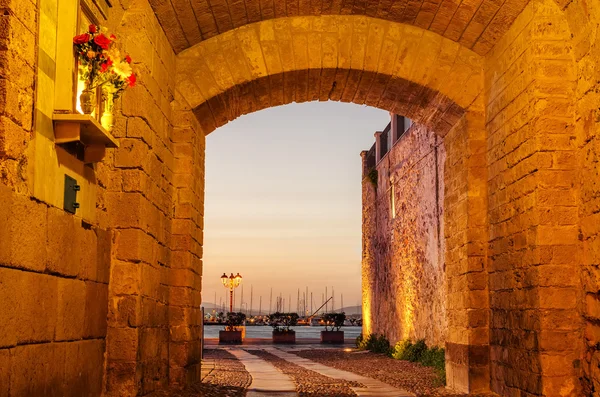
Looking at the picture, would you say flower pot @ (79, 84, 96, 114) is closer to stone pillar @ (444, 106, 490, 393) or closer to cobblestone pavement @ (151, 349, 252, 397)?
cobblestone pavement @ (151, 349, 252, 397)

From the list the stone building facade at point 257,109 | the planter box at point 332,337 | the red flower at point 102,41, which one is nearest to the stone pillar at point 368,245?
the planter box at point 332,337

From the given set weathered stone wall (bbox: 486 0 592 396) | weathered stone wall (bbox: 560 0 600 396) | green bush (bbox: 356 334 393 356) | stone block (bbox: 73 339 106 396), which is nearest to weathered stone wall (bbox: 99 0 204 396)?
stone block (bbox: 73 339 106 396)

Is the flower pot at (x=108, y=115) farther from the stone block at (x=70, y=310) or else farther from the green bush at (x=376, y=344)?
the green bush at (x=376, y=344)

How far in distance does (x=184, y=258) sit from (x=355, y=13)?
3.32 m

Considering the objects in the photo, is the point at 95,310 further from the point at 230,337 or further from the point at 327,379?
the point at 230,337

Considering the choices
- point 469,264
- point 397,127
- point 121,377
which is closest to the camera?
point 121,377

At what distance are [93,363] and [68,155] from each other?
1.75m

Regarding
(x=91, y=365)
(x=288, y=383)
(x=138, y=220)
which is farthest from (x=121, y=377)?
(x=288, y=383)

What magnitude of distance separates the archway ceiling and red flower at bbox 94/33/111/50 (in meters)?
1.97

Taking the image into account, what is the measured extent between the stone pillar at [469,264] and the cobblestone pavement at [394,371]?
15.9 inches

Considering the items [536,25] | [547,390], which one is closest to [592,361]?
[547,390]

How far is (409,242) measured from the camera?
14.3 metres

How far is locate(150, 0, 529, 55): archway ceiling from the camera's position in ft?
22.8

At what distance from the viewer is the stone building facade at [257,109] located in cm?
420
